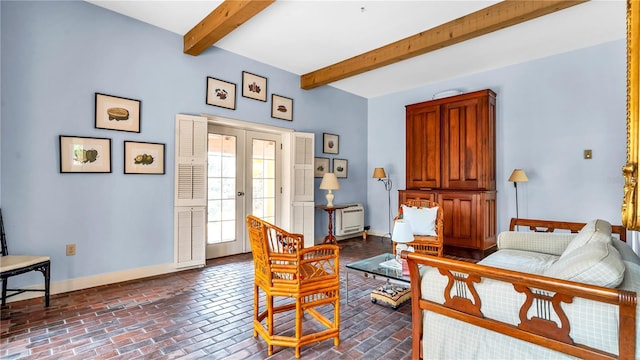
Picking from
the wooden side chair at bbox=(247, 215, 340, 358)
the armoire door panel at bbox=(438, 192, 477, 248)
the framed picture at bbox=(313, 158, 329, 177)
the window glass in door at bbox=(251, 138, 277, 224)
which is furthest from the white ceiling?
the wooden side chair at bbox=(247, 215, 340, 358)

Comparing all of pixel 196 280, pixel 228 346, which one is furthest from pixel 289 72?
pixel 228 346

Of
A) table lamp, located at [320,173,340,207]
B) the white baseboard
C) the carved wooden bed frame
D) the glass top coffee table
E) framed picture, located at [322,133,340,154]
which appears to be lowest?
the white baseboard

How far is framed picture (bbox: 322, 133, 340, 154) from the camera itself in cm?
577

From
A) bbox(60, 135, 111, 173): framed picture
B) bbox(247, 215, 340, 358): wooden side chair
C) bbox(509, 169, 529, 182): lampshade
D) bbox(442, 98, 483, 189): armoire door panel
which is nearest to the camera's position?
bbox(247, 215, 340, 358): wooden side chair

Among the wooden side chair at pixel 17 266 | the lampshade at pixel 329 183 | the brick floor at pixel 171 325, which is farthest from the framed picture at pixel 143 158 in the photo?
the lampshade at pixel 329 183

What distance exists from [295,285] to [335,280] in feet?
1.04

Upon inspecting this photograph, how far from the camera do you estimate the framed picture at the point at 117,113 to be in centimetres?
329

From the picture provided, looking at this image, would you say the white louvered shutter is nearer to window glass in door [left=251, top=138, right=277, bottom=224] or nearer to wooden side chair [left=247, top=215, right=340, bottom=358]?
window glass in door [left=251, top=138, right=277, bottom=224]

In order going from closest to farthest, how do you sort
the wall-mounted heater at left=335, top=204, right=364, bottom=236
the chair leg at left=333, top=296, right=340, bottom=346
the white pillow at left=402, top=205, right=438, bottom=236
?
1. the chair leg at left=333, top=296, right=340, bottom=346
2. the white pillow at left=402, top=205, right=438, bottom=236
3. the wall-mounted heater at left=335, top=204, right=364, bottom=236

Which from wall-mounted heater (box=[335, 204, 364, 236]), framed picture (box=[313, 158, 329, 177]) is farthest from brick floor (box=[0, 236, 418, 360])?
framed picture (box=[313, 158, 329, 177])

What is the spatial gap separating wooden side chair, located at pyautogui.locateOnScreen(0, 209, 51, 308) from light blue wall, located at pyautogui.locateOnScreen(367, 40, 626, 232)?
5.90 metres

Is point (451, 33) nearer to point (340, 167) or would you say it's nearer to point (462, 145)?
point (462, 145)

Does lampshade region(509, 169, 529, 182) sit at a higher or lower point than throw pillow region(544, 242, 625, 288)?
higher

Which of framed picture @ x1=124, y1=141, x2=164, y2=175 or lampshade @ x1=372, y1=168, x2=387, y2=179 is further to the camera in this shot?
lampshade @ x1=372, y1=168, x2=387, y2=179
